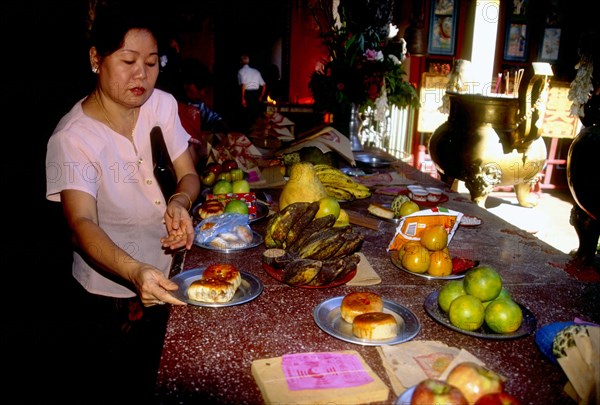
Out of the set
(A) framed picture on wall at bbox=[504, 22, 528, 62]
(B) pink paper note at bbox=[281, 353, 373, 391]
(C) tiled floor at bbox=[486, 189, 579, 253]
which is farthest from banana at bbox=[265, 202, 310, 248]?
(A) framed picture on wall at bbox=[504, 22, 528, 62]

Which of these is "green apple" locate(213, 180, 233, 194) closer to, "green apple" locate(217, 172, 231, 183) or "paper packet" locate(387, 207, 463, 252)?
"green apple" locate(217, 172, 231, 183)

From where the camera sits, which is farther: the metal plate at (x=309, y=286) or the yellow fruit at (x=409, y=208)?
the yellow fruit at (x=409, y=208)

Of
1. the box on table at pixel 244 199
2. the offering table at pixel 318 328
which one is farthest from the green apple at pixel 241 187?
the offering table at pixel 318 328

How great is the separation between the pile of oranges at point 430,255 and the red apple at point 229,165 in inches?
62.9

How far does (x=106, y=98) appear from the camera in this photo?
2049mm

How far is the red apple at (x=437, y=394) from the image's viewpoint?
0.97 metres

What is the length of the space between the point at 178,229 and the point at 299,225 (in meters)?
0.50

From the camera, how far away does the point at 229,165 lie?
3.25 metres

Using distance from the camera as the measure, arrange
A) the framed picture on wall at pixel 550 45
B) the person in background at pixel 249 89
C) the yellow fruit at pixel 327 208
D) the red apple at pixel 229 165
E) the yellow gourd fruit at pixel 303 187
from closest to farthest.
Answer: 1. the yellow fruit at pixel 327 208
2. the yellow gourd fruit at pixel 303 187
3. the red apple at pixel 229 165
4. the framed picture on wall at pixel 550 45
5. the person in background at pixel 249 89

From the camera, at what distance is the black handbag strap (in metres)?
2.28

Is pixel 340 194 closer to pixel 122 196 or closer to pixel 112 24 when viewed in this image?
pixel 122 196

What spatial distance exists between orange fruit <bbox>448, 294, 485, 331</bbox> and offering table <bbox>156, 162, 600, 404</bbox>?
5 cm

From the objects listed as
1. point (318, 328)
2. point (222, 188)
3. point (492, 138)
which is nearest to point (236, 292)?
point (318, 328)

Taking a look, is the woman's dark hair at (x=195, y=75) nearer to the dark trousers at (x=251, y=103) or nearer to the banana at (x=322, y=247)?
the banana at (x=322, y=247)
